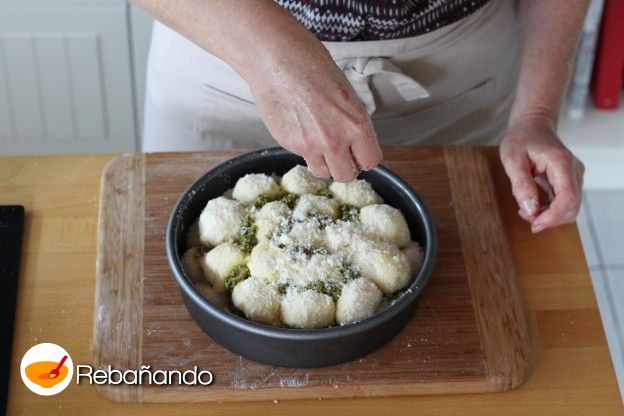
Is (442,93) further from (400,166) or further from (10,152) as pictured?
(10,152)

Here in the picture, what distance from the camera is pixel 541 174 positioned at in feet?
3.73

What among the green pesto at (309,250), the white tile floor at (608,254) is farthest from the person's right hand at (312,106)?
the white tile floor at (608,254)

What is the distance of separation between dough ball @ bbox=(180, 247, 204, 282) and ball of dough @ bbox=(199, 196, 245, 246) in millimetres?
19

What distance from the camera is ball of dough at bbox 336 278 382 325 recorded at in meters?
0.93

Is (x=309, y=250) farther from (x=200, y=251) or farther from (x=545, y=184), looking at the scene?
(x=545, y=184)

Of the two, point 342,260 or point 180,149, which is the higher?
point 342,260

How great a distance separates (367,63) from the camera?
1.16m

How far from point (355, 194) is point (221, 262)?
0.19 metres

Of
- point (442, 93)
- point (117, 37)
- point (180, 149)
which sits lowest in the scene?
point (117, 37)

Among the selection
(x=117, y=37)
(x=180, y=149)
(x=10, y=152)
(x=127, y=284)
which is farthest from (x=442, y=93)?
(x=10, y=152)

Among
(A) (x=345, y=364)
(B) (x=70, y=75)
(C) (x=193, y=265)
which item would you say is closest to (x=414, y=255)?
(A) (x=345, y=364)


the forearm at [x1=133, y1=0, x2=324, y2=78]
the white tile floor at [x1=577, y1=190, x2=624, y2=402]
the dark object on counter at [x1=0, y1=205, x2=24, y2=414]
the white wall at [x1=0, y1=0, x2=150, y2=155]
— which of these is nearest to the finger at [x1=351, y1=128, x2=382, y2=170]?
the forearm at [x1=133, y1=0, x2=324, y2=78]

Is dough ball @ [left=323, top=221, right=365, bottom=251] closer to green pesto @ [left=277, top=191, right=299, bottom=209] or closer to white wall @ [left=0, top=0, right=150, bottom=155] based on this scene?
green pesto @ [left=277, top=191, right=299, bottom=209]

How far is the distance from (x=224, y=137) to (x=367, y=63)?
262 millimetres
